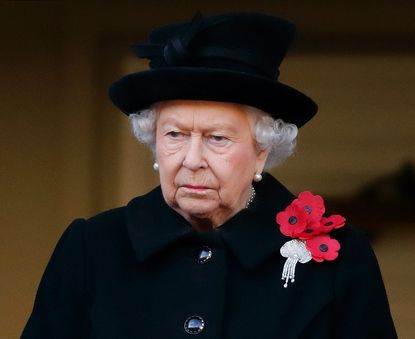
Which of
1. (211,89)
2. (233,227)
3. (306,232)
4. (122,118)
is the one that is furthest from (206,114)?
(122,118)

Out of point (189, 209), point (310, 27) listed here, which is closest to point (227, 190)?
point (189, 209)

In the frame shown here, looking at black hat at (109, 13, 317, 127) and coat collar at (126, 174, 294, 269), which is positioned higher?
black hat at (109, 13, 317, 127)

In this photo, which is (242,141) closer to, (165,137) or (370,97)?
(165,137)

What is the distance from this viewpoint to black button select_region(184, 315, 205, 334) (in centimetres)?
491

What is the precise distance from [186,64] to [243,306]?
2.29ft

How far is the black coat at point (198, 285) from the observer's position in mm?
4922

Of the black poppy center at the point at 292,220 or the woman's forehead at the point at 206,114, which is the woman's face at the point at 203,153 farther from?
the black poppy center at the point at 292,220

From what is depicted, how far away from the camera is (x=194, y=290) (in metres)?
4.99

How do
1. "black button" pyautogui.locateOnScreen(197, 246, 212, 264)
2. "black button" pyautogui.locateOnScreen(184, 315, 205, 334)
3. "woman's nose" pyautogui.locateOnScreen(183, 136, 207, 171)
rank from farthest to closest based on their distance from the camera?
"black button" pyautogui.locateOnScreen(197, 246, 212, 264), "black button" pyautogui.locateOnScreen(184, 315, 205, 334), "woman's nose" pyautogui.locateOnScreen(183, 136, 207, 171)

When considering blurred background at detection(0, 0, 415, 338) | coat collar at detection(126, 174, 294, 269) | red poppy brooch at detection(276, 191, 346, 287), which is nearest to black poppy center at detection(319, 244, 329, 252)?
red poppy brooch at detection(276, 191, 346, 287)

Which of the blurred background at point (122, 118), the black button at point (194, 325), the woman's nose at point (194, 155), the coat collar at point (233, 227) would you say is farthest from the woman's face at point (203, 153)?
the blurred background at point (122, 118)

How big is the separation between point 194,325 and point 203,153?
0.49 meters

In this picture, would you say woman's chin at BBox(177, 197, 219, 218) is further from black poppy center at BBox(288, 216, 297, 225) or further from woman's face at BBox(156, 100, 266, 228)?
black poppy center at BBox(288, 216, 297, 225)

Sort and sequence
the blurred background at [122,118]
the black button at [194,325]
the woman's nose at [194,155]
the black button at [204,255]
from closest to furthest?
the woman's nose at [194,155], the black button at [194,325], the black button at [204,255], the blurred background at [122,118]
